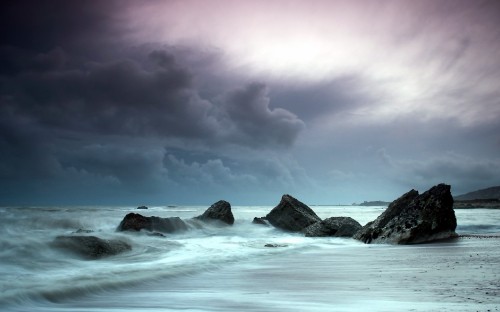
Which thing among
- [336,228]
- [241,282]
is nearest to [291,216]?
[336,228]

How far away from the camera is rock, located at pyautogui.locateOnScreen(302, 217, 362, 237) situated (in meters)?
17.0

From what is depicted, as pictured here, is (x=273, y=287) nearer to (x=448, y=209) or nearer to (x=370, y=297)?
(x=370, y=297)

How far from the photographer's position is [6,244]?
10.5 m

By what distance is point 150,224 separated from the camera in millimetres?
17844

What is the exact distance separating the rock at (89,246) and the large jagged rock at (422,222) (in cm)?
906

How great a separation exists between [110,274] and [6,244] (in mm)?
5286

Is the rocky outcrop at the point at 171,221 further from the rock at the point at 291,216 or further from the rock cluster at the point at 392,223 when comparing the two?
the rock at the point at 291,216

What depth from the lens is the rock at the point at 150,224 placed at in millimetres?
17125

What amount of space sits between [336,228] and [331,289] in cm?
1252

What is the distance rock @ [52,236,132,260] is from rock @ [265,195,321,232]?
37.8 ft

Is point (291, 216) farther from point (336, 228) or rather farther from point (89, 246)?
point (89, 246)

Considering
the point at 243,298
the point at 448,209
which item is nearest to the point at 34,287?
the point at 243,298

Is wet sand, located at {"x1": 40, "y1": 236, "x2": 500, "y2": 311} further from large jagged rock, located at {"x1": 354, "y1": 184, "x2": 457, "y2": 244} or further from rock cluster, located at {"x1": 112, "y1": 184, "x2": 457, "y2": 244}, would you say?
rock cluster, located at {"x1": 112, "y1": 184, "x2": 457, "y2": 244}

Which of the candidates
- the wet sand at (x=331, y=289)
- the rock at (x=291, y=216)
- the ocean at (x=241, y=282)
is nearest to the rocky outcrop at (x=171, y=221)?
the rock at (x=291, y=216)
